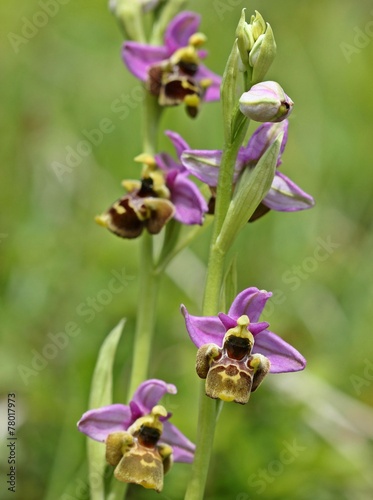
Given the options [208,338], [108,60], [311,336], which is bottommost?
[311,336]

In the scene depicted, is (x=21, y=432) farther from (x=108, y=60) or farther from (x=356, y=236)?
(x=108, y=60)

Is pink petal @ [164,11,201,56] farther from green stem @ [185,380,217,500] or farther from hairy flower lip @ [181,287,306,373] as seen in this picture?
green stem @ [185,380,217,500]

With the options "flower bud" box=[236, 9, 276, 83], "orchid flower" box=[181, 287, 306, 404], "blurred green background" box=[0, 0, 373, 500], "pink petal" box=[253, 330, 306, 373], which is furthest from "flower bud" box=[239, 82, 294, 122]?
"blurred green background" box=[0, 0, 373, 500]

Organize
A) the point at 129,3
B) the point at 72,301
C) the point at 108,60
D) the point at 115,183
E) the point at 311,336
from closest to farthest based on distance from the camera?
the point at 129,3 → the point at 72,301 → the point at 311,336 → the point at 115,183 → the point at 108,60

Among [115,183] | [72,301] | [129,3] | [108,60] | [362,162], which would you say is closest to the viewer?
[129,3]

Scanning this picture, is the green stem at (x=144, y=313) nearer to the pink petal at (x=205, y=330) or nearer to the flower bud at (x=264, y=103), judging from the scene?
the pink petal at (x=205, y=330)

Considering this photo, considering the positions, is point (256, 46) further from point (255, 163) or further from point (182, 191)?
point (182, 191)

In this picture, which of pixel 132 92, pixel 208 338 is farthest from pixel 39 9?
pixel 208 338
